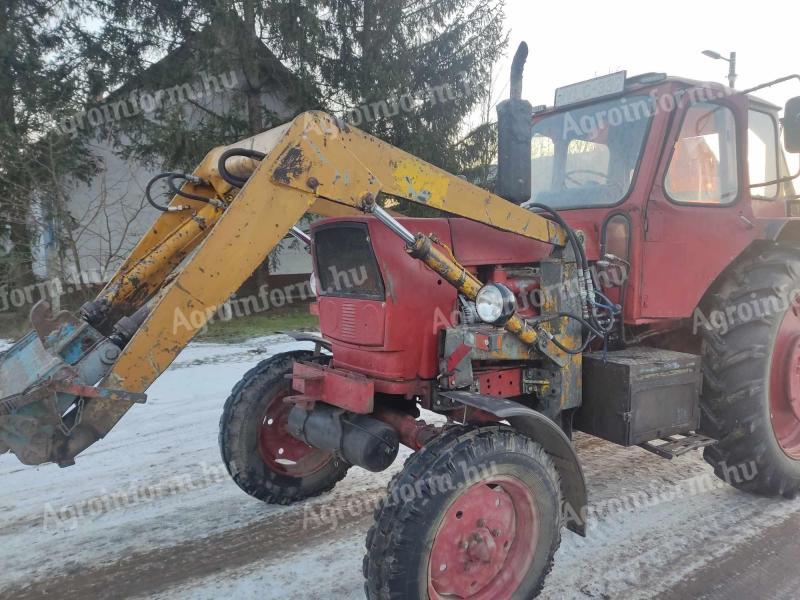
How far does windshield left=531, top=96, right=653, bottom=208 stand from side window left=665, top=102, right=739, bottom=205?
250 millimetres

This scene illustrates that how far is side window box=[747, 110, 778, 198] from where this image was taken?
3892 millimetres

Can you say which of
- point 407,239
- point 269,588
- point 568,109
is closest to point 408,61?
point 568,109

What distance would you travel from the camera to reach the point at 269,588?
9.09 feet

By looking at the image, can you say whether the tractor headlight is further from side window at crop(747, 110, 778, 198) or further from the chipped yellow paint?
side window at crop(747, 110, 778, 198)

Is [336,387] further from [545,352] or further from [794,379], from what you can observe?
[794,379]

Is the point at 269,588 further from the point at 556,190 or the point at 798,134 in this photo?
the point at 798,134

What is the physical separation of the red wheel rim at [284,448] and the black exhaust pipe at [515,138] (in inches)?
80.9

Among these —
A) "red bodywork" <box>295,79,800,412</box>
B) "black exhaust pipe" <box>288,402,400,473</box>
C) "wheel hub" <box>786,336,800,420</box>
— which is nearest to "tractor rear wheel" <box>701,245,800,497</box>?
"wheel hub" <box>786,336,800,420</box>

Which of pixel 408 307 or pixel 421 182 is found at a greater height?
pixel 421 182

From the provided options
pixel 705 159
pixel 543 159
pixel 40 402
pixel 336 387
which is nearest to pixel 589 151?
pixel 543 159

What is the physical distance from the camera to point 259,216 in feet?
7.72

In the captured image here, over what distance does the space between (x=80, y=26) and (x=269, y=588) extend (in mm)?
11992

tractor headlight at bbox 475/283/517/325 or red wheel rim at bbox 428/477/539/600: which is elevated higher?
tractor headlight at bbox 475/283/517/325

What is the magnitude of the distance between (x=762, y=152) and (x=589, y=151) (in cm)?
145
